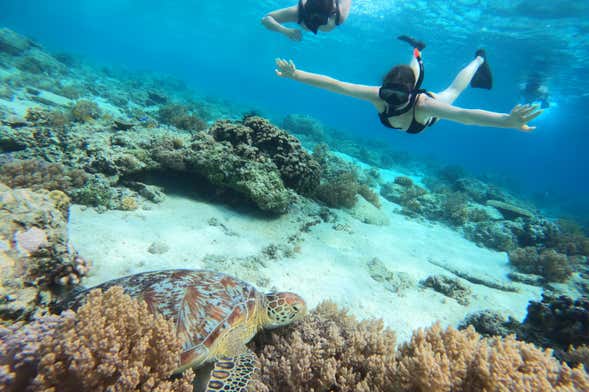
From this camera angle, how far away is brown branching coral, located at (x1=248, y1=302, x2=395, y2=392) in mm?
2344

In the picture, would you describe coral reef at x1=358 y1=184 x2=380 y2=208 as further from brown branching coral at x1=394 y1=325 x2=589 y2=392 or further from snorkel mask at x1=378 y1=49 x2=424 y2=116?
brown branching coral at x1=394 y1=325 x2=589 y2=392

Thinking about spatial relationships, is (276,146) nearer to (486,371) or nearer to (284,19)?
(284,19)

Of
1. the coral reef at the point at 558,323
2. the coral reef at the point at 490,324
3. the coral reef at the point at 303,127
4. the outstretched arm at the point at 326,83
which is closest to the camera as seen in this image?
the outstretched arm at the point at 326,83

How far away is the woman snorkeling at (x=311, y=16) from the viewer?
537cm

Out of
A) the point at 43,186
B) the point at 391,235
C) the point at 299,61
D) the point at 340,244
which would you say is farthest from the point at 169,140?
the point at 299,61

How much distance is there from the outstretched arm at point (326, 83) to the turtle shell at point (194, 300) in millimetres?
3214

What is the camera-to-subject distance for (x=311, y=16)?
5438 millimetres

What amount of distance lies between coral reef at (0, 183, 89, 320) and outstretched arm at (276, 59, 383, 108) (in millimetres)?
3802

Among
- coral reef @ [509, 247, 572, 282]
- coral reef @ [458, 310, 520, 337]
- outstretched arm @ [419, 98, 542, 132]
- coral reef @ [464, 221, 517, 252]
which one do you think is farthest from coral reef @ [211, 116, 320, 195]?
coral reef @ [464, 221, 517, 252]

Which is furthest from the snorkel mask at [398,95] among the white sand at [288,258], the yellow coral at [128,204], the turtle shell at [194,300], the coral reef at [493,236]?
the coral reef at [493,236]

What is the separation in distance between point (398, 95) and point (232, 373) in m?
4.12

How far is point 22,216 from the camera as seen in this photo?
2.94 meters

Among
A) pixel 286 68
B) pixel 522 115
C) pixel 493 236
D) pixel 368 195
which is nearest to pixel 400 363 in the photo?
pixel 522 115

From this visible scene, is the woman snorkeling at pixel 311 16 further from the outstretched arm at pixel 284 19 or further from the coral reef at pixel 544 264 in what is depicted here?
the coral reef at pixel 544 264
